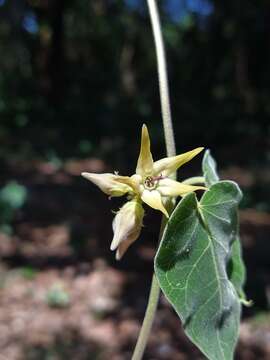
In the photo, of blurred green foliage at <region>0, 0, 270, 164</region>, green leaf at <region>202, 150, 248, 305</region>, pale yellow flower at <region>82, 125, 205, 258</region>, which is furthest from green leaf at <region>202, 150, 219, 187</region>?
blurred green foliage at <region>0, 0, 270, 164</region>

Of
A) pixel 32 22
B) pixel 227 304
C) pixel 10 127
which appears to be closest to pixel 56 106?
pixel 10 127

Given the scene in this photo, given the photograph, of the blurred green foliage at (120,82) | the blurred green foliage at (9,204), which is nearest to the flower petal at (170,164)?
the blurred green foliage at (9,204)

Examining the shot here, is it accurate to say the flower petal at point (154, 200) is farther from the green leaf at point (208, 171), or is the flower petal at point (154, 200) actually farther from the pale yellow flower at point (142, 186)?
the green leaf at point (208, 171)

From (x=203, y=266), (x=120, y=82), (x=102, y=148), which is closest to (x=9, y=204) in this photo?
(x=102, y=148)

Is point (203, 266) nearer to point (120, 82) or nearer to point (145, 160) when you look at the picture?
point (145, 160)

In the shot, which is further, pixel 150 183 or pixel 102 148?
pixel 102 148

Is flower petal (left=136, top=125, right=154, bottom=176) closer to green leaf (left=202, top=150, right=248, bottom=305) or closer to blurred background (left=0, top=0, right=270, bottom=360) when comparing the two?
green leaf (left=202, top=150, right=248, bottom=305)

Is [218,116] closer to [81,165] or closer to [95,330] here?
[81,165]
